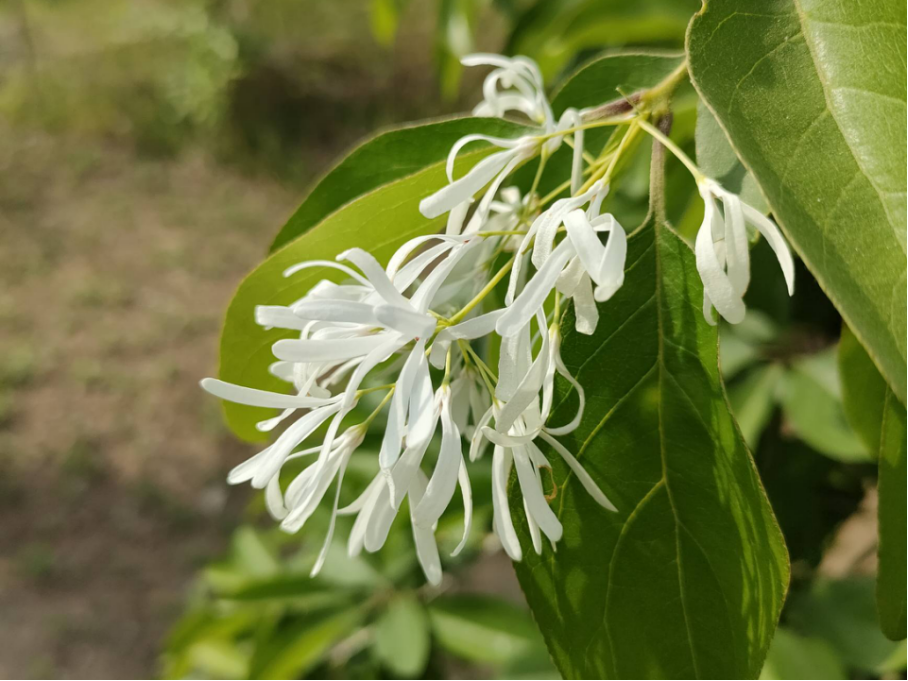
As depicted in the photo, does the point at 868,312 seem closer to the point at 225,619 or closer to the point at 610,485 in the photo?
the point at 610,485

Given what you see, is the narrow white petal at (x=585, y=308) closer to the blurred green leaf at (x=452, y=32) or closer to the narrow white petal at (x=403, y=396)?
the narrow white petal at (x=403, y=396)

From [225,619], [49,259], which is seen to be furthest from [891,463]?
[49,259]

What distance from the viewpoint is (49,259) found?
3.62m

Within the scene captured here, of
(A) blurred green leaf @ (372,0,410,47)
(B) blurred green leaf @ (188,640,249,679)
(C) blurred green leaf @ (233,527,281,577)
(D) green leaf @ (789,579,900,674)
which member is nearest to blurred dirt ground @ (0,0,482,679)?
(C) blurred green leaf @ (233,527,281,577)

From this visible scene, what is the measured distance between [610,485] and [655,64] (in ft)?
0.90

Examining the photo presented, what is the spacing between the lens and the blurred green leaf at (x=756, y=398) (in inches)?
32.3

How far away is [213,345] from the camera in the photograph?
3252 millimetres

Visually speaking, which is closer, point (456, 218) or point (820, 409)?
point (456, 218)

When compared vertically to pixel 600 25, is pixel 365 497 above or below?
below

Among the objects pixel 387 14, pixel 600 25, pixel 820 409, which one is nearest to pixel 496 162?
pixel 600 25

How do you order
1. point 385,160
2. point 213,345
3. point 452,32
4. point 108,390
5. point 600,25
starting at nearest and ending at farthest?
point 385,160 → point 600,25 → point 452,32 → point 108,390 → point 213,345

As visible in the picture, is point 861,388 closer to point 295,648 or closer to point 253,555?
point 295,648

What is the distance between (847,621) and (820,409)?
214 mm

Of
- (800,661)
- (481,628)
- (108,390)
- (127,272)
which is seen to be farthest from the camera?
(127,272)
